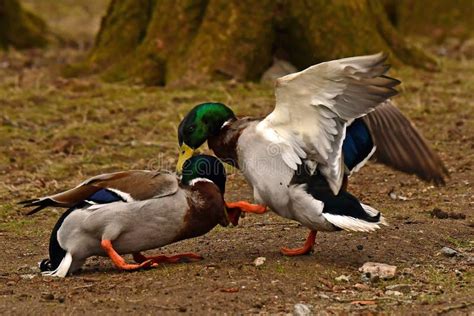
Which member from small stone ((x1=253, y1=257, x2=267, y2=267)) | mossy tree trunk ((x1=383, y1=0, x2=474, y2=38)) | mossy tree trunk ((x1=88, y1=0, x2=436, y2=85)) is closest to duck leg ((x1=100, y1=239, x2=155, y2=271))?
small stone ((x1=253, y1=257, x2=267, y2=267))

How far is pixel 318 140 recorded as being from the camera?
18.3 ft

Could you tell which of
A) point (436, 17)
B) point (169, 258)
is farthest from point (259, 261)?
point (436, 17)

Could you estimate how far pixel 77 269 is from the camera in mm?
5730

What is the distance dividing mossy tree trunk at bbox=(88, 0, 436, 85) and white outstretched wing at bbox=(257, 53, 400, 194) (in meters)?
5.51

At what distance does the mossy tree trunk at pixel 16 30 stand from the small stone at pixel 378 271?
10731 millimetres

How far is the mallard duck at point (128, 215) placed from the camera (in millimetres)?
5492

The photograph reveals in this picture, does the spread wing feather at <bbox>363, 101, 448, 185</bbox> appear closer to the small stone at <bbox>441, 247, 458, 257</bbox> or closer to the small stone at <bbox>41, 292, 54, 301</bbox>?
the small stone at <bbox>441, 247, 458, 257</bbox>

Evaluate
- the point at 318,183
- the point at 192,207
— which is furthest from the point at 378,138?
the point at 192,207

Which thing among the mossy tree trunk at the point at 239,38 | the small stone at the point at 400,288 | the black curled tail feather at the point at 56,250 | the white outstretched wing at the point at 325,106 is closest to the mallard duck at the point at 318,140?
the white outstretched wing at the point at 325,106

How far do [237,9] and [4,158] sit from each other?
3.40 meters

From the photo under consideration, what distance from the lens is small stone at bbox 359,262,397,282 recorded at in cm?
529

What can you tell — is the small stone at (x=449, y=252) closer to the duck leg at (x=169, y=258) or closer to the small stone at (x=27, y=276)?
the duck leg at (x=169, y=258)

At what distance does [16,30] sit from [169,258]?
1052 centimetres

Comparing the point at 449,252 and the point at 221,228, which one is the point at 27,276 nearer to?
the point at 221,228
